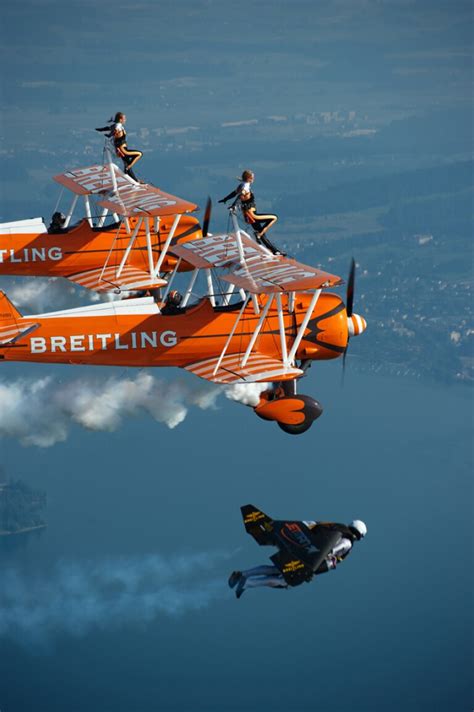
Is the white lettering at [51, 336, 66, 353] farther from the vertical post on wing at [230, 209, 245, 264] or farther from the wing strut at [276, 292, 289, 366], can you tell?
the wing strut at [276, 292, 289, 366]

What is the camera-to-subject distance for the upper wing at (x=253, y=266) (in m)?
27.6

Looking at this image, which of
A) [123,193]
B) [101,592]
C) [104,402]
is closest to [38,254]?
[123,193]

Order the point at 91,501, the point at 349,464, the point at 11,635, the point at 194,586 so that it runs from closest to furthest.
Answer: the point at 194,586, the point at 11,635, the point at 91,501, the point at 349,464

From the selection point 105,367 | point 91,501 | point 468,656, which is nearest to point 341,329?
point 105,367

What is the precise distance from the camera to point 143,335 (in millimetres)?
29938

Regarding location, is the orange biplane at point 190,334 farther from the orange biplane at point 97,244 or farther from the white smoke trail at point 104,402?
the orange biplane at point 97,244

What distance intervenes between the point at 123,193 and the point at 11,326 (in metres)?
9.32

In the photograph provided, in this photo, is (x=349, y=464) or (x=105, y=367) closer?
(x=105, y=367)

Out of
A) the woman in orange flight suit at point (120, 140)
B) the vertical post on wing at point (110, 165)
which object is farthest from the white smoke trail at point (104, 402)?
the woman in orange flight suit at point (120, 140)

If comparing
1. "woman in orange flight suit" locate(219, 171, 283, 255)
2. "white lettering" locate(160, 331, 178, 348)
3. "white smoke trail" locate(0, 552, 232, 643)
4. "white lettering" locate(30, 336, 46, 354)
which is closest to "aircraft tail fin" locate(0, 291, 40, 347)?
"white lettering" locate(30, 336, 46, 354)

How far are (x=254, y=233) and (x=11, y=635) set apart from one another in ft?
391

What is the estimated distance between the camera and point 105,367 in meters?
32.2

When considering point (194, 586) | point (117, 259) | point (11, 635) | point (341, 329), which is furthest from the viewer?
point (11, 635)

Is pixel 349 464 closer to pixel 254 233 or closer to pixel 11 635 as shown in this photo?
pixel 11 635
